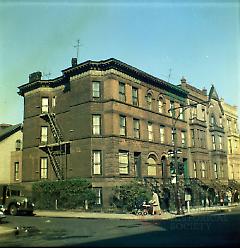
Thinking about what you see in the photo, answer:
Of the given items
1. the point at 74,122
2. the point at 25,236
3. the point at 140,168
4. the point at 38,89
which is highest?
the point at 38,89

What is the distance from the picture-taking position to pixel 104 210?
31359 millimetres

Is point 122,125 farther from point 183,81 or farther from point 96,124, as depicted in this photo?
point 183,81

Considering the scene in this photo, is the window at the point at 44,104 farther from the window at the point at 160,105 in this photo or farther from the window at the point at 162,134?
the window at the point at 162,134

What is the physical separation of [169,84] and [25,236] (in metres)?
29.5

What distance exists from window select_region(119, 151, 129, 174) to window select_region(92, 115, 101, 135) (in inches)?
115

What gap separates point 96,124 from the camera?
3419 centimetres

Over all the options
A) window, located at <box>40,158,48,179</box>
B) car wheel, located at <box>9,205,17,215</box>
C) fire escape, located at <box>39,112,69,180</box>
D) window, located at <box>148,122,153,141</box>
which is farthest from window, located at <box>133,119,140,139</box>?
car wheel, located at <box>9,205,17,215</box>

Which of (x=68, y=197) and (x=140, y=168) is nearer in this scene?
(x=68, y=197)

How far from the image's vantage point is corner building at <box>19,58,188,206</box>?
3353cm

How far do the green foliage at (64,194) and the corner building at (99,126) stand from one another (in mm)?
1130

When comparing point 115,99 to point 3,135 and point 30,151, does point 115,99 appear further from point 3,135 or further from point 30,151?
point 3,135

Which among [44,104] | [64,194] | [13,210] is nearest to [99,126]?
[64,194]

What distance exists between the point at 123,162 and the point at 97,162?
252 centimetres

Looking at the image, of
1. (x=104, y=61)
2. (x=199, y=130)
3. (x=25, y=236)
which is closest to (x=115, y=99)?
(x=104, y=61)
